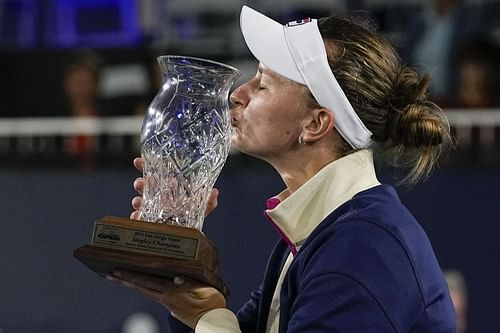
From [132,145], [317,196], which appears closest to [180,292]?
[317,196]

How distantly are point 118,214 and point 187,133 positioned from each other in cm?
249

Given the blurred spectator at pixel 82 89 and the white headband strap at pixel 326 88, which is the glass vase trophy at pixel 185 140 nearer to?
the white headband strap at pixel 326 88

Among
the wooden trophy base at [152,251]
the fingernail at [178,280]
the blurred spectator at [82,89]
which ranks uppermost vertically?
the wooden trophy base at [152,251]

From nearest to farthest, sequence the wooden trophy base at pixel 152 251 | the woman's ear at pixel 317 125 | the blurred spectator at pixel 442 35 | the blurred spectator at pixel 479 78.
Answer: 1. the wooden trophy base at pixel 152 251
2. the woman's ear at pixel 317 125
3. the blurred spectator at pixel 479 78
4. the blurred spectator at pixel 442 35

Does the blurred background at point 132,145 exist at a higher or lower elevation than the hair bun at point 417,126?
lower

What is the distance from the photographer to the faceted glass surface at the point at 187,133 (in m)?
2.26

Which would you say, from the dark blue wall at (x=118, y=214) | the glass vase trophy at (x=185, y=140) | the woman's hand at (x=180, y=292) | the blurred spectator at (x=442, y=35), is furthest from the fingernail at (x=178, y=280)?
the blurred spectator at (x=442, y=35)

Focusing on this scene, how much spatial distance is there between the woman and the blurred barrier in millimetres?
2547

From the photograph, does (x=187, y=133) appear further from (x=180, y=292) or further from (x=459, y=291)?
(x=459, y=291)

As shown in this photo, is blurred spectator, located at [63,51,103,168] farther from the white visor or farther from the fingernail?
the fingernail

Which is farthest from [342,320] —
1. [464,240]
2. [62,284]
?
[62,284]

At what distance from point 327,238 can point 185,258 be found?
220mm

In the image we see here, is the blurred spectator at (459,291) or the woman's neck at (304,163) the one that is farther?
the blurred spectator at (459,291)

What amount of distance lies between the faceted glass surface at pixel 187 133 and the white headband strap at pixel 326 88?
14 cm
